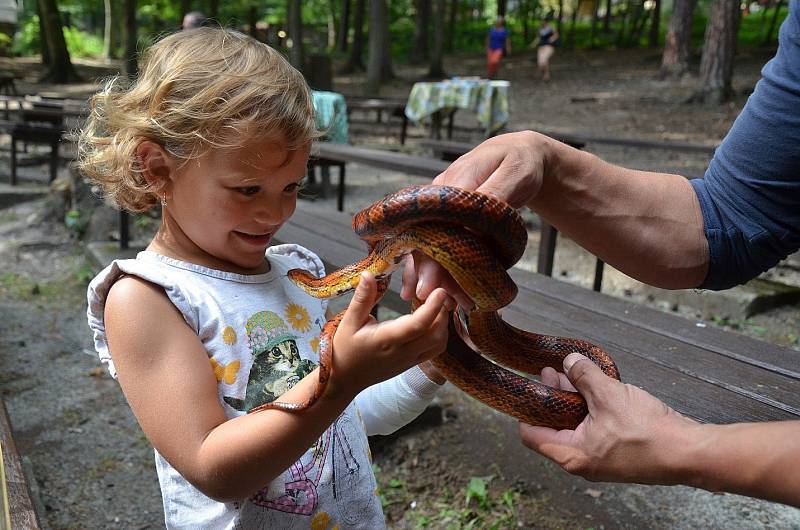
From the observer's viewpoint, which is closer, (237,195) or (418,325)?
(418,325)

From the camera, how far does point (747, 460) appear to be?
4.38 ft

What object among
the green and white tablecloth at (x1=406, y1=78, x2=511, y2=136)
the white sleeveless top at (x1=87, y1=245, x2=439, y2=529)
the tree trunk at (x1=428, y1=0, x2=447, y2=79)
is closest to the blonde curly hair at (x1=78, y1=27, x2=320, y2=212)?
the white sleeveless top at (x1=87, y1=245, x2=439, y2=529)

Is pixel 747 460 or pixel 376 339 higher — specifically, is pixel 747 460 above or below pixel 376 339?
below


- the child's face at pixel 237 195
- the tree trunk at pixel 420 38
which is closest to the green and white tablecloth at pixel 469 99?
the child's face at pixel 237 195

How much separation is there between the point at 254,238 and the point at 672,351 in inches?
60.3

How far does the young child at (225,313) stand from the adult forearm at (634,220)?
2.73 ft

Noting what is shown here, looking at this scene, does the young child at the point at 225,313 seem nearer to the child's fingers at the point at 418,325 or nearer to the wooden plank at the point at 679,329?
the child's fingers at the point at 418,325

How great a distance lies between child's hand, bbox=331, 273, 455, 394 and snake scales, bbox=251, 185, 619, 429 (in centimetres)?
4

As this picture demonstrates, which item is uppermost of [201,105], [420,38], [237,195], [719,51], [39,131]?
[420,38]

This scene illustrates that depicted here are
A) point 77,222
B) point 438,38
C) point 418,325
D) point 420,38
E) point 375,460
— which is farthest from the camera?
point 420,38

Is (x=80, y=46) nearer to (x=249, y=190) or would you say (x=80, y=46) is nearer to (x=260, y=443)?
(x=249, y=190)

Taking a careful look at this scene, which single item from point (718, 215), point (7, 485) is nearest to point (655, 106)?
point (718, 215)

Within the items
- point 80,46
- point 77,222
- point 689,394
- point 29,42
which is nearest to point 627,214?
point 689,394

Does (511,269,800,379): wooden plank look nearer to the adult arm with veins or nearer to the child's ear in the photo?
the adult arm with veins
